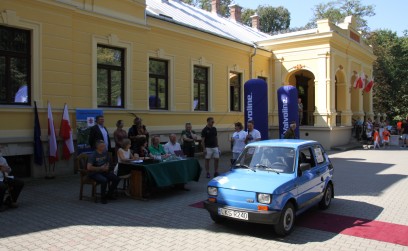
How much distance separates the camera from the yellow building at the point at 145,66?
34.1 ft

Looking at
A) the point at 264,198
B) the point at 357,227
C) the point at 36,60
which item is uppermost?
the point at 36,60

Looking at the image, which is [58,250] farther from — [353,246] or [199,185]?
[199,185]

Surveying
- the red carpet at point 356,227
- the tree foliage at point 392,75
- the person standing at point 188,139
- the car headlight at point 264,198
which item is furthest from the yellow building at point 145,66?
the tree foliage at point 392,75

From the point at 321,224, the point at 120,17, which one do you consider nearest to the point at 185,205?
the point at 321,224

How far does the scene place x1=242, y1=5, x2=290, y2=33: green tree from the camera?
54344 mm

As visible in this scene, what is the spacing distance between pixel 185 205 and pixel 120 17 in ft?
26.0

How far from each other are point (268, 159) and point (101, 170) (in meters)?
3.70

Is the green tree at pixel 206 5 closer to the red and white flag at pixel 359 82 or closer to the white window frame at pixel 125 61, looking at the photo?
the red and white flag at pixel 359 82

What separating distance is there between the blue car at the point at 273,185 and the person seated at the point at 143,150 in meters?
2.96

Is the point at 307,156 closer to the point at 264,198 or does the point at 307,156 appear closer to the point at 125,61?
the point at 264,198

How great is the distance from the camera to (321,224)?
6.66 m

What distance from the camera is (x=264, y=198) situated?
575 centimetres

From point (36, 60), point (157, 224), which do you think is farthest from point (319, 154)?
point (36, 60)

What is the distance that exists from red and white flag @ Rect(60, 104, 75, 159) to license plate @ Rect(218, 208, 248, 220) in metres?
6.46
